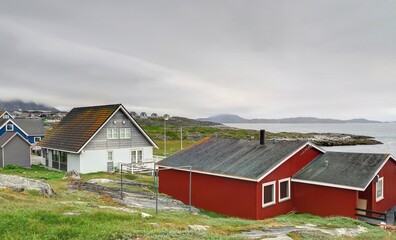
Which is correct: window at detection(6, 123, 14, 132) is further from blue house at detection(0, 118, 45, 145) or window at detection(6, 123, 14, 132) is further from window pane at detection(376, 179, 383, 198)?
window pane at detection(376, 179, 383, 198)

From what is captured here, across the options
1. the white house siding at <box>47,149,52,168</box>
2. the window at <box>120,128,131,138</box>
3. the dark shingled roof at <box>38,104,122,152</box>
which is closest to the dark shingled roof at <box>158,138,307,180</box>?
the window at <box>120,128,131,138</box>

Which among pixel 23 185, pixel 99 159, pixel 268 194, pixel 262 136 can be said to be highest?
pixel 262 136

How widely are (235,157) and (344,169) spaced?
6824mm

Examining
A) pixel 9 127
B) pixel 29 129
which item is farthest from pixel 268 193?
pixel 29 129

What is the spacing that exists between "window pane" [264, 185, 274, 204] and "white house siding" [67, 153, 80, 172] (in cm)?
2075

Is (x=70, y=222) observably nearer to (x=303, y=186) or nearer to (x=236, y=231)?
(x=236, y=231)

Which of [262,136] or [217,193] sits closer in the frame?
[217,193]

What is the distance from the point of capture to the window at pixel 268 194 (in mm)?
18453

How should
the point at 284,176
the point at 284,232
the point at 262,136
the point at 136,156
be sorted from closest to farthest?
the point at 284,232
the point at 284,176
the point at 262,136
the point at 136,156

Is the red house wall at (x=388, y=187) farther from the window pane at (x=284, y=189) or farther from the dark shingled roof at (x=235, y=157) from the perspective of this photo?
the dark shingled roof at (x=235, y=157)

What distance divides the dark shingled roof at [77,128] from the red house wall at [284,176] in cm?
2011

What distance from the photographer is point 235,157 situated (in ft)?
69.1

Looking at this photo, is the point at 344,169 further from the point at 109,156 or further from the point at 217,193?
the point at 109,156

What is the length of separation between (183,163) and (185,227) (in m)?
12.3
